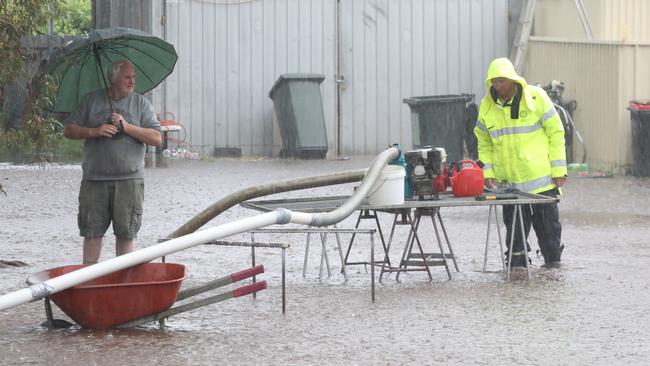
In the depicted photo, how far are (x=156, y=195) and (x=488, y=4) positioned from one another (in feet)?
27.4

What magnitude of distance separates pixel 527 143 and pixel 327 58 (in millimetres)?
11933

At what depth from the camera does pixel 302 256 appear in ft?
39.3

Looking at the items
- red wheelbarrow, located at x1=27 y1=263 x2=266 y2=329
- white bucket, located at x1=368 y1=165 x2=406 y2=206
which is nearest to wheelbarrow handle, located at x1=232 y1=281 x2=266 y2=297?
red wheelbarrow, located at x1=27 y1=263 x2=266 y2=329

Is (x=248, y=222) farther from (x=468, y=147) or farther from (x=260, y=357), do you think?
(x=468, y=147)

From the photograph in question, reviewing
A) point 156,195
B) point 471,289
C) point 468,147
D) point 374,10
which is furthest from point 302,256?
point 374,10

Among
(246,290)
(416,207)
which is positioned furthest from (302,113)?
(246,290)

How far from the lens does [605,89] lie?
766 inches

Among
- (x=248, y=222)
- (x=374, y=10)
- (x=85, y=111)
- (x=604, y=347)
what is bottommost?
(x=604, y=347)

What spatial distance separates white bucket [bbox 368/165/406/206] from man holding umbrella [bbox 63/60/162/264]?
151 cm

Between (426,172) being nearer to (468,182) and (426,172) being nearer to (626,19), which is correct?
(468,182)

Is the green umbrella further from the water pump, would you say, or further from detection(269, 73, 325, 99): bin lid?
detection(269, 73, 325, 99): bin lid

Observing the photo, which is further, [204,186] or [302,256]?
[204,186]

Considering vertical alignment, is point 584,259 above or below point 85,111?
below

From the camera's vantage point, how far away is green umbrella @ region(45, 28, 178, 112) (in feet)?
31.0
